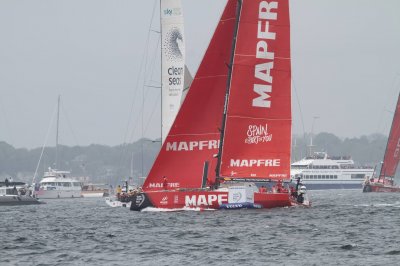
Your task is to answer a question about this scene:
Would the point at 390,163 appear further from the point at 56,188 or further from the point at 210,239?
the point at 210,239

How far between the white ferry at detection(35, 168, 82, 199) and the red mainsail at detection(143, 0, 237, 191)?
7969cm

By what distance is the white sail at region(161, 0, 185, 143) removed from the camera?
78.7 metres

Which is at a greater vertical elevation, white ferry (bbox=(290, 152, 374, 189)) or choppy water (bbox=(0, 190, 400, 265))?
white ferry (bbox=(290, 152, 374, 189))

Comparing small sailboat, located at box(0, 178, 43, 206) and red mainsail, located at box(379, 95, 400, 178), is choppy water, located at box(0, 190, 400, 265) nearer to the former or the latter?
small sailboat, located at box(0, 178, 43, 206)

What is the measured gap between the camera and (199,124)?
185ft

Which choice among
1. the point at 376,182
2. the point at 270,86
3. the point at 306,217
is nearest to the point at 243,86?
the point at 270,86

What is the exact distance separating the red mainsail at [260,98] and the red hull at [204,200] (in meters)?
1.63

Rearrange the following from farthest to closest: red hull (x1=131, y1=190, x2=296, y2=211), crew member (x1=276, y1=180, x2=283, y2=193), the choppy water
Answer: crew member (x1=276, y1=180, x2=283, y2=193) < red hull (x1=131, y1=190, x2=296, y2=211) < the choppy water

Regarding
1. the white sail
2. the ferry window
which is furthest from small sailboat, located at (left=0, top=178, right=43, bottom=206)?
the ferry window

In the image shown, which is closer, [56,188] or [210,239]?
[210,239]

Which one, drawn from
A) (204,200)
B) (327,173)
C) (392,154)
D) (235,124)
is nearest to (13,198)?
(204,200)

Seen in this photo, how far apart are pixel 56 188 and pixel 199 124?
270ft

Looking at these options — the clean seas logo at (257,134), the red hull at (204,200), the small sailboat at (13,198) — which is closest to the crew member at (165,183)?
the red hull at (204,200)

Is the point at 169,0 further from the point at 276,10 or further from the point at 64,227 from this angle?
the point at 64,227
